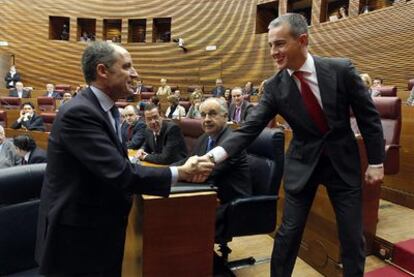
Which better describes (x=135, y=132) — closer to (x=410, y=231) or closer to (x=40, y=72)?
(x=410, y=231)

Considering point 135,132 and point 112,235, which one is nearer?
point 112,235

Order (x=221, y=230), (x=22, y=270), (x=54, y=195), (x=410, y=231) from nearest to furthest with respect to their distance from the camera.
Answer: (x=54, y=195) → (x=22, y=270) → (x=221, y=230) → (x=410, y=231)

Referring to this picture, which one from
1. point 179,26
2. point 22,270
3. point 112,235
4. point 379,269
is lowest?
point 379,269

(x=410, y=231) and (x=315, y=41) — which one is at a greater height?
(x=315, y=41)

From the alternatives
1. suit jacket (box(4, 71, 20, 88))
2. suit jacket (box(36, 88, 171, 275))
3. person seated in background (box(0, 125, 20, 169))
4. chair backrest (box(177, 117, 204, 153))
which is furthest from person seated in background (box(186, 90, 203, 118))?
suit jacket (box(4, 71, 20, 88))

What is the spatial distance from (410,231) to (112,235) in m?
1.93

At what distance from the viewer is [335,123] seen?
1437 mm

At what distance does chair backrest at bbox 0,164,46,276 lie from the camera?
1403 millimetres

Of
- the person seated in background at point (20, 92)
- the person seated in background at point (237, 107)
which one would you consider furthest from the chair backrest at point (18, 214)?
the person seated in background at point (20, 92)

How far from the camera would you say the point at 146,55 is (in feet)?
39.9

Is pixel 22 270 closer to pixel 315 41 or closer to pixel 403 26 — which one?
pixel 403 26

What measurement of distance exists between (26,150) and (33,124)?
6.43 feet

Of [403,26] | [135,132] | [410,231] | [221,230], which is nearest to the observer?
[221,230]

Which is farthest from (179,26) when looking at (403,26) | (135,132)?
(135,132)
